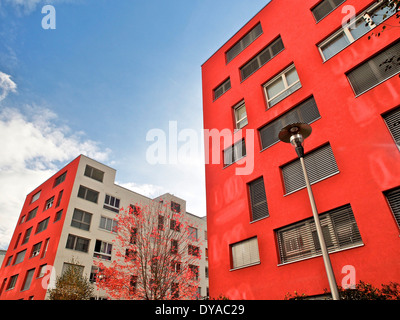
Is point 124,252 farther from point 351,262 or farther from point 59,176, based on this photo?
point 351,262

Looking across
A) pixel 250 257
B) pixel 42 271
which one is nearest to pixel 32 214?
pixel 42 271

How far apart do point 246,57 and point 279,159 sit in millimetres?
8831

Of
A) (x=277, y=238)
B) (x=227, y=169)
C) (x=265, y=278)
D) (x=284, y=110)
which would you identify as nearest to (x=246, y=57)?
(x=284, y=110)

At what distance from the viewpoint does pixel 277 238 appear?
1172 centimetres

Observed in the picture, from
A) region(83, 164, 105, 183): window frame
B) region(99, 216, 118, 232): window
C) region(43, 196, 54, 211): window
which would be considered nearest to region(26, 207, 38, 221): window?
region(43, 196, 54, 211): window

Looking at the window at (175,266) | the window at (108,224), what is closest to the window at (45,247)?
the window at (108,224)

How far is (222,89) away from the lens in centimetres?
1944

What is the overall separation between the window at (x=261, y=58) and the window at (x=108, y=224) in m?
22.5

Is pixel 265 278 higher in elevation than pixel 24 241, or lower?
lower

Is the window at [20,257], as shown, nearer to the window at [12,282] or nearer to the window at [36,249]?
the window at [12,282]

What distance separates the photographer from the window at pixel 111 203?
31.6 meters

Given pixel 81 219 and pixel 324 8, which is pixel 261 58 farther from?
pixel 81 219

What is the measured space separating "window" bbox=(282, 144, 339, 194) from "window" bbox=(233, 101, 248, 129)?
181 inches

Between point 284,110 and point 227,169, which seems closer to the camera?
point 284,110
